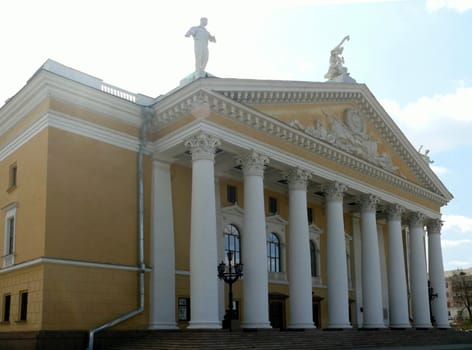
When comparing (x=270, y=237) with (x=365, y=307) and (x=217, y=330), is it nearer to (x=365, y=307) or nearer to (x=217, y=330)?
(x=365, y=307)

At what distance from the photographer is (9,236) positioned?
806 inches

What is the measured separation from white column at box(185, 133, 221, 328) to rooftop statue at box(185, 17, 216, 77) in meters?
2.82

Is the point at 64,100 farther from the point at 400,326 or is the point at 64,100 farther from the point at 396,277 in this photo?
the point at 400,326

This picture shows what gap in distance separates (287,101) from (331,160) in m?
3.52

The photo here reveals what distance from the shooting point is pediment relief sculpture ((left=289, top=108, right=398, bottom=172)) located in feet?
79.7

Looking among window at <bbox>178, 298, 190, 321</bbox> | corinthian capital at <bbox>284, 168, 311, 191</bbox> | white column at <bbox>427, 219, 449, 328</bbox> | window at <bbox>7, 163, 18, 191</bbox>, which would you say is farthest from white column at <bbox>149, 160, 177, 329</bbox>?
white column at <bbox>427, 219, 449, 328</bbox>

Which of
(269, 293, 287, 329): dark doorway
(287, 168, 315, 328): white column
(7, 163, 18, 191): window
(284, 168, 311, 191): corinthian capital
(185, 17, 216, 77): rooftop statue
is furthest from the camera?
(269, 293, 287, 329): dark doorway

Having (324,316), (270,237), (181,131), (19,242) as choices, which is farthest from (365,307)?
(19,242)

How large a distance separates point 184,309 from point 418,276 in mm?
14444

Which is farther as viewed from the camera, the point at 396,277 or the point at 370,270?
the point at 396,277

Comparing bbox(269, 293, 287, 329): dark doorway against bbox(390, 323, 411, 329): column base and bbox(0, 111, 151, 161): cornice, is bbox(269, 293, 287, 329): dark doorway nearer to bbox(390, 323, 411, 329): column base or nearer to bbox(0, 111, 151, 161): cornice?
bbox(390, 323, 411, 329): column base

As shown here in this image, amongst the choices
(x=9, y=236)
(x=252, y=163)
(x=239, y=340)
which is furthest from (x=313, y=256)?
(x=9, y=236)

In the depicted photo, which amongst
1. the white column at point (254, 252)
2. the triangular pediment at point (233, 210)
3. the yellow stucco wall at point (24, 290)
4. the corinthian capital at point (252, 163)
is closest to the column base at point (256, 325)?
the white column at point (254, 252)

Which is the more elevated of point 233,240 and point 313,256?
point 233,240
